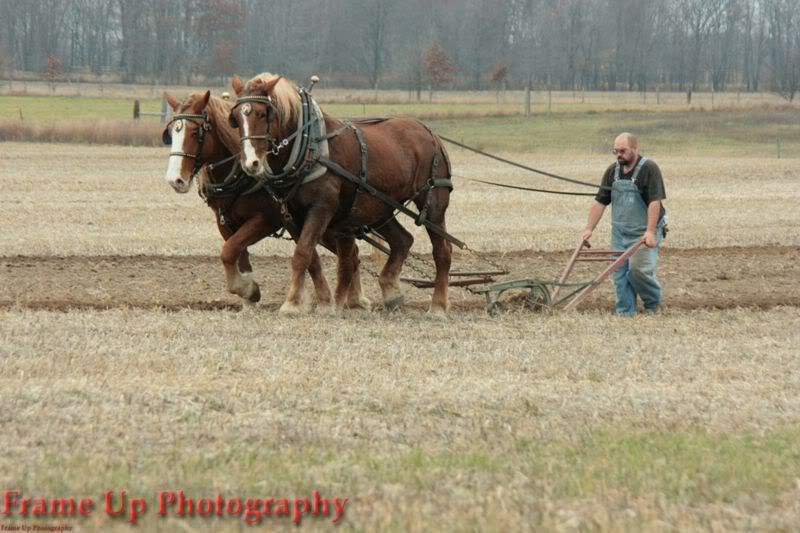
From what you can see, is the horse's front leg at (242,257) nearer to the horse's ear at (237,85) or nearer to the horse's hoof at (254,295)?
the horse's hoof at (254,295)

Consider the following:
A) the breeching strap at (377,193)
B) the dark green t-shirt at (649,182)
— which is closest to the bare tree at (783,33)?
the dark green t-shirt at (649,182)

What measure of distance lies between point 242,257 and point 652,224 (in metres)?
3.66

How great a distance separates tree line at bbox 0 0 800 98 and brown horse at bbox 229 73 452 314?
64.3m

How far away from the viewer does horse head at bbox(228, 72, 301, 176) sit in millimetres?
9625

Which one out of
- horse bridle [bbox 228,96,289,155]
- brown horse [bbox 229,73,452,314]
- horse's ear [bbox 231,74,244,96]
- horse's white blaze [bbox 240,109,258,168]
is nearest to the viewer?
horse's white blaze [bbox 240,109,258,168]

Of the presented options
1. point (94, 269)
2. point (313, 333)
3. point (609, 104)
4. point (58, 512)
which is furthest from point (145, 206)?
point (609, 104)

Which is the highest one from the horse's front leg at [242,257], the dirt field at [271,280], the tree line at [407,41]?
the tree line at [407,41]

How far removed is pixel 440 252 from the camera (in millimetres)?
11484

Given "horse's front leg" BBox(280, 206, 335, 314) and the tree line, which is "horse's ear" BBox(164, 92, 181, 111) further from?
the tree line

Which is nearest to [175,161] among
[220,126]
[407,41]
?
[220,126]

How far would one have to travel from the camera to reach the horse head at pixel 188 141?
32.2 ft

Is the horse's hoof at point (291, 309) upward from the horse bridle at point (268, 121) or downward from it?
downward

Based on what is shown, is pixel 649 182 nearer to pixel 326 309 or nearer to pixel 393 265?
pixel 393 265

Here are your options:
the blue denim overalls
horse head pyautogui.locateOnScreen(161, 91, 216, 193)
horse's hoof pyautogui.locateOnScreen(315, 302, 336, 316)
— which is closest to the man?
the blue denim overalls
